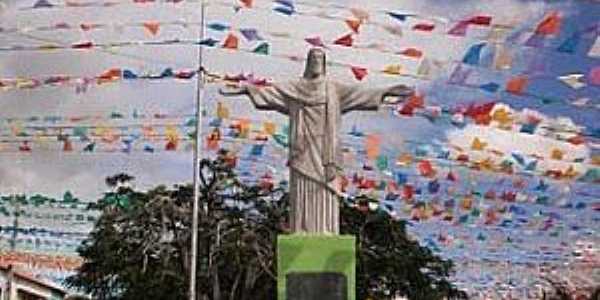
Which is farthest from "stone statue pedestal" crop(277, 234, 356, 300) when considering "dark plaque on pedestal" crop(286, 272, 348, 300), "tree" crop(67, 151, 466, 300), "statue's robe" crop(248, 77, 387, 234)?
"tree" crop(67, 151, 466, 300)

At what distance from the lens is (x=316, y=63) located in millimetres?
16453

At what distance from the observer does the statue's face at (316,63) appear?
53.8 ft

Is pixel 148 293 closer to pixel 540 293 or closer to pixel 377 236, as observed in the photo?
pixel 377 236

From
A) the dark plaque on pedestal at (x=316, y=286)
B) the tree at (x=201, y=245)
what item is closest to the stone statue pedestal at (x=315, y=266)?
the dark plaque on pedestal at (x=316, y=286)

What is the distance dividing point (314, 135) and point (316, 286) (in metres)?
2.15

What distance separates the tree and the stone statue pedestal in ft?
43.0

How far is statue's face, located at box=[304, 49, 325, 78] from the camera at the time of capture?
1641cm

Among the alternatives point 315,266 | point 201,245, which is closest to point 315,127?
point 315,266

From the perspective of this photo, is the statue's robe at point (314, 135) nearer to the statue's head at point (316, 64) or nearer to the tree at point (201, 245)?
the statue's head at point (316, 64)

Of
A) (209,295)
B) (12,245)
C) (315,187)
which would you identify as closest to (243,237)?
(209,295)

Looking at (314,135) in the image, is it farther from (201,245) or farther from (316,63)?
(201,245)

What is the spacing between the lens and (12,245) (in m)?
31.4

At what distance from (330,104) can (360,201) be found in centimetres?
1620

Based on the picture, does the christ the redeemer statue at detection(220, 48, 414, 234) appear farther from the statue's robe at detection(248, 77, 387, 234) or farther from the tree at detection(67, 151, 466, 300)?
the tree at detection(67, 151, 466, 300)
